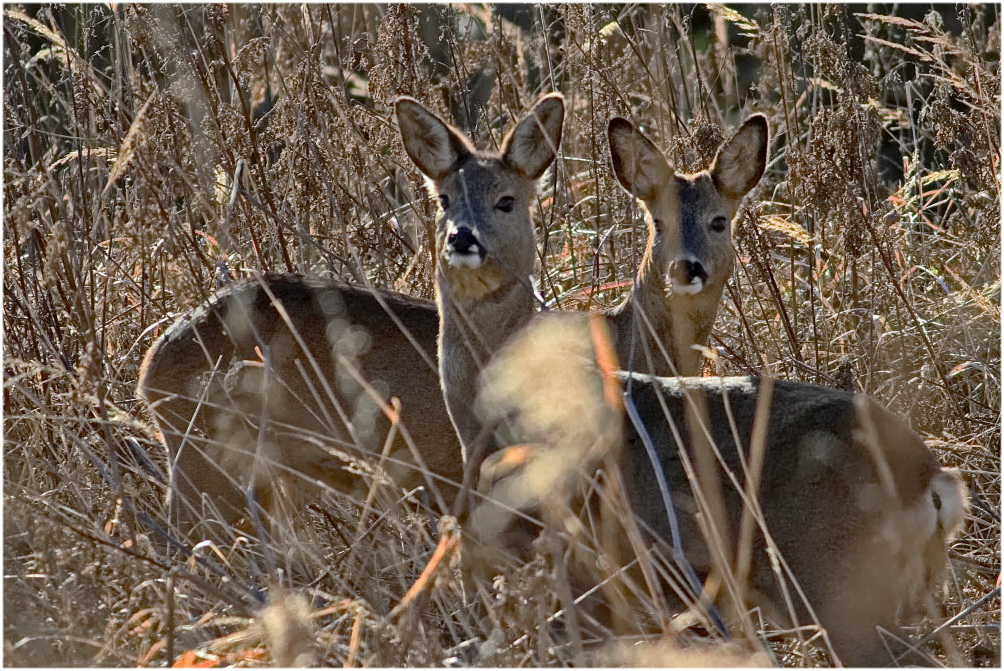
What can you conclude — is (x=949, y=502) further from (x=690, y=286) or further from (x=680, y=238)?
(x=680, y=238)

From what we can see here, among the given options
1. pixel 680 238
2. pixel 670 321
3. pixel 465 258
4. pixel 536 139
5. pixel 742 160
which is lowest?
pixel 670 321

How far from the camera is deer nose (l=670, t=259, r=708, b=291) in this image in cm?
Answer: 473

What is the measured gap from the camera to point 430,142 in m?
4.87

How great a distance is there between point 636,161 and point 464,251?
1149 mm

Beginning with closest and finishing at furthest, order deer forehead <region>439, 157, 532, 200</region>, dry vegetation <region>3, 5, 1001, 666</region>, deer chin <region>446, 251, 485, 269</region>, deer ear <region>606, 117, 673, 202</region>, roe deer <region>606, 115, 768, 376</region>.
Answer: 1. dry vegetation <region>3, 5, 1001, 666</region>
2. deer chin <region>446, 251, 485, 269</region>
3. deer forehead <region>439, 157, 532, 200</region>
4. roe deer <region>606, 115, 768, 376</region>
5. deer ear <region>606, 117, 673, 202</region>

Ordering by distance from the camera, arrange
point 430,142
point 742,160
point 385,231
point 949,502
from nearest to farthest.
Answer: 1. point 949,502
2. point 430,142
3. point 742,160
4. point 385,231

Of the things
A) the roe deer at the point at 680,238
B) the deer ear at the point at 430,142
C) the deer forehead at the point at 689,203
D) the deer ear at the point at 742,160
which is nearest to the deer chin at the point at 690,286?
the roe deer at the point at 680,238

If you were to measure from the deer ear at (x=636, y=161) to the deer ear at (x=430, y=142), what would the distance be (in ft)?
2.08

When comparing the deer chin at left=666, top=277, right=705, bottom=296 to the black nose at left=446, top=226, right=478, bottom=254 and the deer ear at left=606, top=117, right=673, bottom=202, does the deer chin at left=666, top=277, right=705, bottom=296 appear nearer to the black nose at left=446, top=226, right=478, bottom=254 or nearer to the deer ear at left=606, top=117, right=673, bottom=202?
the deer ear at left=606, top=117, right=673, bottom=202

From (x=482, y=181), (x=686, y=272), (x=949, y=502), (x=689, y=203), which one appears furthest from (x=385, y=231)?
(x=949, y=502)

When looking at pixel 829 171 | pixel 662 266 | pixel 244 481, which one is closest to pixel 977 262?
pixel 829 171

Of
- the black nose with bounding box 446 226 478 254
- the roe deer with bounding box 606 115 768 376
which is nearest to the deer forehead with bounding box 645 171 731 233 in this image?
the roe deer with bounding box 606 115 768 376

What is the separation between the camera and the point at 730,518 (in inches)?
137

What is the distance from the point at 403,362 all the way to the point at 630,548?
1.72 m
